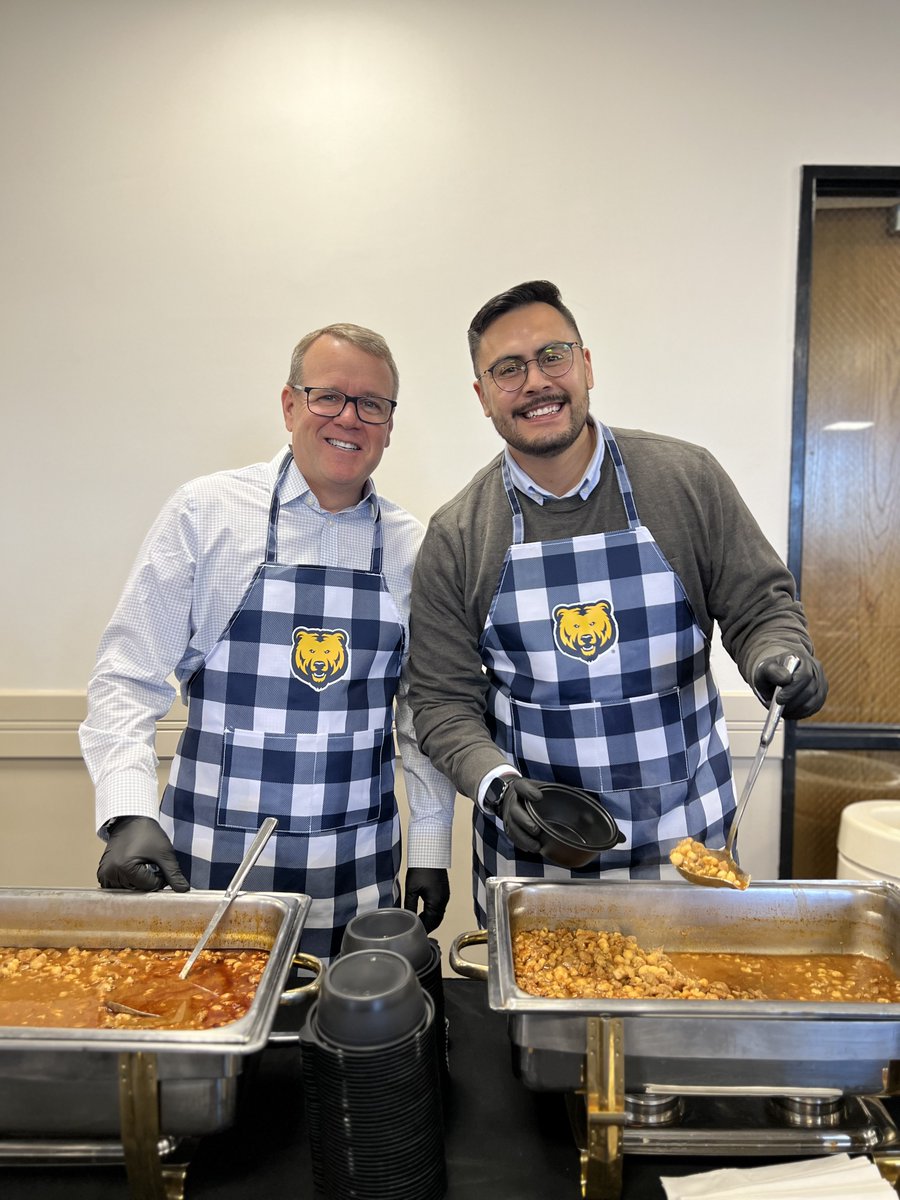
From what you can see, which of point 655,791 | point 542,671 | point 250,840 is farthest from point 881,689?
point 250,840

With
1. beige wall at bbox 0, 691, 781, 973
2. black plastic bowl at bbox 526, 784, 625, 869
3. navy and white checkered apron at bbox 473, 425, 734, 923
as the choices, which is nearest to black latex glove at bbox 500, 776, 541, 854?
black plastic bowl at bbox 526, 784, 625, 869

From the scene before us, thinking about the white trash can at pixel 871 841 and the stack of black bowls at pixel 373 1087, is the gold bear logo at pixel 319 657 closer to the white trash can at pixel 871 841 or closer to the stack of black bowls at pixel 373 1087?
the stack of black bowls at pixel 373 1087

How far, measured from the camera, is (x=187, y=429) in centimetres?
296

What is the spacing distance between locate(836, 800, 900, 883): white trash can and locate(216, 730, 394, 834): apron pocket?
5.96ft

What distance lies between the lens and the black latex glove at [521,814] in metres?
1.57

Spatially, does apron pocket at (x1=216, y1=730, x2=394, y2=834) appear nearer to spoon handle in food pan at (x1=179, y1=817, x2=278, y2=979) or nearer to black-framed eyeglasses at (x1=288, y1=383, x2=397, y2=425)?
spoon handle in food pan at (x1=179, y1=817, x2=278, y2=979)

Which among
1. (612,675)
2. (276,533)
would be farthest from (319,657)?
(612,675)

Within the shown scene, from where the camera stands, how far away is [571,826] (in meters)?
1.65

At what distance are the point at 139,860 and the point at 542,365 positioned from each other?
1418 mm

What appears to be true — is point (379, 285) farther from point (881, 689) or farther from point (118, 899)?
point (881, 689)

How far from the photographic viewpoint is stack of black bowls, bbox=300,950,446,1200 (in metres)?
0.93

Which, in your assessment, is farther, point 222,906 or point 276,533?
point 276,533

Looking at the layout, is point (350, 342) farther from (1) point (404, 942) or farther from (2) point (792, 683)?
(1) point (404, 942)

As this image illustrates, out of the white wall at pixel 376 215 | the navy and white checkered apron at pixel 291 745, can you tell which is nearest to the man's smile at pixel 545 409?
the navy and white checkered apron at pixel 291 745
